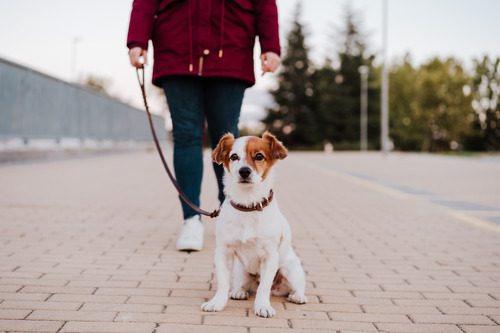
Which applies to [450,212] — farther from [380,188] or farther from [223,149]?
[223,149]

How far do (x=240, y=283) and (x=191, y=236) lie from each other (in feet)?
4.11

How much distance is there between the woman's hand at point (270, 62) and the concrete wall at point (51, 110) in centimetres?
1107

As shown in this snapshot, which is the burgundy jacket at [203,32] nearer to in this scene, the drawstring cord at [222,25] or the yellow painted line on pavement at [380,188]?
the drawstring cord at [222,25]

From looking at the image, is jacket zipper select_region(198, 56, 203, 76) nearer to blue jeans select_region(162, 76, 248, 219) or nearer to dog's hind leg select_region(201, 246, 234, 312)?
blue jeans select_region(162, 76, 248, 219)

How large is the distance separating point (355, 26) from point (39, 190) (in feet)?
193

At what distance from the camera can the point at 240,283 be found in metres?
3.47

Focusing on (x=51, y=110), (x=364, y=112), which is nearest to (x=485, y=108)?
(x=364, y=112)

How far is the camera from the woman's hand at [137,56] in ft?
14.8

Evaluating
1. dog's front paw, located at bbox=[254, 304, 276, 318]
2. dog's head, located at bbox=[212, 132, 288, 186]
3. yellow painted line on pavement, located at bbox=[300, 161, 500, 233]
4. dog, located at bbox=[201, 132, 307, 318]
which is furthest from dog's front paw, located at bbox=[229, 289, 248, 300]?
yellow painted line on pavement, located at bbox=[300, 161, 500, 233]

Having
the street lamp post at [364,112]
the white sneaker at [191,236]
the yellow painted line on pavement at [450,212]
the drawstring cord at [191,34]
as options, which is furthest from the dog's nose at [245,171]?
the street lamp post at [364,112]

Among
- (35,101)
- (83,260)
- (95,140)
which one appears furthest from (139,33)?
(95,140)

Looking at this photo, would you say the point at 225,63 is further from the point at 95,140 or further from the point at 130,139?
the point at 130,139

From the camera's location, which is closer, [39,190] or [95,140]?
[39,190]

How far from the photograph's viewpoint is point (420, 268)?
4.30m
